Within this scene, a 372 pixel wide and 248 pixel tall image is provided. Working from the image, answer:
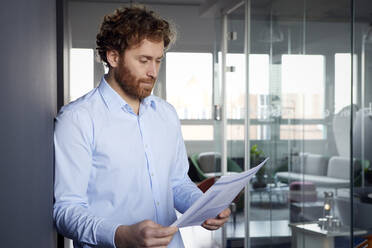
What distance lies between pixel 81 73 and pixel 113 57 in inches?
232

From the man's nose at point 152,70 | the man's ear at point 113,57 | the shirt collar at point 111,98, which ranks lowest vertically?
the shirt collar at point 111,98

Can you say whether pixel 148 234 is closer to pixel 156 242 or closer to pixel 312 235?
pixel 156 242

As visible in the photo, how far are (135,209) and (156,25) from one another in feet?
1.87

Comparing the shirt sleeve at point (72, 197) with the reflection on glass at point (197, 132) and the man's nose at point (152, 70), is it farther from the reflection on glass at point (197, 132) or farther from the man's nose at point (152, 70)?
the reflection on glass at point (197, 132)

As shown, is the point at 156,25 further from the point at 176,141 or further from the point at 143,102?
the point at 176,141

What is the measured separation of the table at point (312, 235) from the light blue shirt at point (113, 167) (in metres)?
1.40

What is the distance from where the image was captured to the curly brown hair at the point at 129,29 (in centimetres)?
135

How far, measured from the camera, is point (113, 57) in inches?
55.0

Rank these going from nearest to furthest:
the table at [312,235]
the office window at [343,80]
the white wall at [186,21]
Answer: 1. the office window at [343,80]
2. the table at [312,235]
3. the white wall at [186,21]

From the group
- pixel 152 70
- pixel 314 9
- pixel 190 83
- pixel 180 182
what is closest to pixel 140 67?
pixel 152 70

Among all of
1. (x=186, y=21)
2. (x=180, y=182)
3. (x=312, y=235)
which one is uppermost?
(x=186, y=21)

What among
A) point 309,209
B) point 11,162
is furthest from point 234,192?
point 309,209

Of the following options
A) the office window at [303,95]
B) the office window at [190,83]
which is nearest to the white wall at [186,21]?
the office window at [190,83]

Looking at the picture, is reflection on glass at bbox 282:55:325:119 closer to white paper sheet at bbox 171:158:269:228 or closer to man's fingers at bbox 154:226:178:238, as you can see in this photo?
white paper sheet at bbox 171:158:269:228
